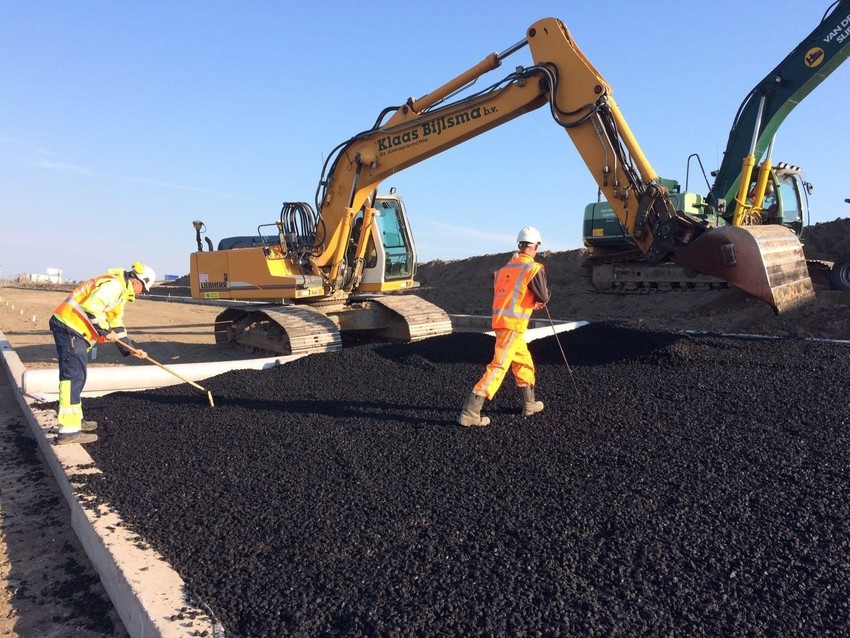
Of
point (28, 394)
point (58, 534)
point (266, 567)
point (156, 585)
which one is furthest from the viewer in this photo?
point (28, 394)

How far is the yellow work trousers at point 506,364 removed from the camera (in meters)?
4.43

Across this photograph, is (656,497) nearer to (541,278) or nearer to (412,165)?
(541,278)

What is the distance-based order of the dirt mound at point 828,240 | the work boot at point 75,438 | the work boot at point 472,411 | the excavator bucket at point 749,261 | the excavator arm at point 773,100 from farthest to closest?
the dirt mound at point 828,240
the excavator arm at point 773,100
the excavator bucket at point 749,261
the work boot at point 472,411
the work boot at point 75,438

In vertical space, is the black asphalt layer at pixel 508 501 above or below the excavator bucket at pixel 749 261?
below

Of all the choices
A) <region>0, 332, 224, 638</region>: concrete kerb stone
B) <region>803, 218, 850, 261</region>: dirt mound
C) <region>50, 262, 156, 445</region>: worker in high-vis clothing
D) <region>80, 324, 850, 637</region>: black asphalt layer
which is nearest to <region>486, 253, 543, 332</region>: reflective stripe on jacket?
<region>80, 324, 850, 637</region>: black asphalt layer

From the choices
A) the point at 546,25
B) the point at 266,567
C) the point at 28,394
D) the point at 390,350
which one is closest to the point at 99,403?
the point at 28,394

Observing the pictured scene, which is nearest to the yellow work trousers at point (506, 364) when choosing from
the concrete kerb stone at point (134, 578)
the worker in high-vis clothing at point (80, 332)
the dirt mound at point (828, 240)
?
the concrete kerb stone at point (134, 578)

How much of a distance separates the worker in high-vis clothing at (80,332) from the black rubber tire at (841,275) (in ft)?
34.8

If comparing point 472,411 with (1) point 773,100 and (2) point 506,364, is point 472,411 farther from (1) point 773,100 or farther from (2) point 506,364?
(1) point 773,100

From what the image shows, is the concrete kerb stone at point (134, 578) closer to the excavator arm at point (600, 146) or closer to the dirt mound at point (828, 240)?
the excavator arm at point (600, 146)

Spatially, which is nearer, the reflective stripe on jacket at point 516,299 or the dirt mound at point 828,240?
the reflective stripe on jacket at point 516,299

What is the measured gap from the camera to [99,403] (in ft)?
17.9

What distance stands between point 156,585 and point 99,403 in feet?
11.7

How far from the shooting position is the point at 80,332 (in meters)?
4.51
